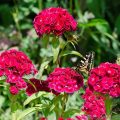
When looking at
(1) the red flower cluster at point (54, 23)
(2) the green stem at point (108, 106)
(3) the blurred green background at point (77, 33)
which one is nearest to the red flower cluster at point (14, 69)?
(1) the red flower cluster at point (54, 23)

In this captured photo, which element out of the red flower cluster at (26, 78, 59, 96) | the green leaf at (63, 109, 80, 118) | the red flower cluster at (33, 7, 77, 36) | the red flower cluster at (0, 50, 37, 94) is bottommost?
the green leaf at (63, 109, 80, 118)

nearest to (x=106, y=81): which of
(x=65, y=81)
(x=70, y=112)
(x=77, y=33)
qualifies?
(x=65, y=81)

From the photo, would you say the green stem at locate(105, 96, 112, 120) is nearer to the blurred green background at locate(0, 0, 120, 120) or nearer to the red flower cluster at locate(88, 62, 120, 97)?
the red flower cluster at locate(88, 62, 120, 97)

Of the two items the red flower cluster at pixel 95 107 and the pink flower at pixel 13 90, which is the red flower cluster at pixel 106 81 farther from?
the pink flower at pixel 13 90

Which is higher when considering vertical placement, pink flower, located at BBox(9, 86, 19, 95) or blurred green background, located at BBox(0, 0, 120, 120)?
blurred green background, located at BBox(0, 0, 120, 120)

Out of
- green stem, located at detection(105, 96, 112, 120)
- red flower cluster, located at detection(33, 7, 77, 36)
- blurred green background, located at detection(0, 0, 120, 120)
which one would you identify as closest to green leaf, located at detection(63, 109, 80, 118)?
green stem, located at detection(105, 96, 112, 120)

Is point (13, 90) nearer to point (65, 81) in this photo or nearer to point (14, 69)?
point (14, 69)

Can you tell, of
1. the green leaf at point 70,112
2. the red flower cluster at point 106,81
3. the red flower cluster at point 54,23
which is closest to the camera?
the red flower cluster at point 106,81
